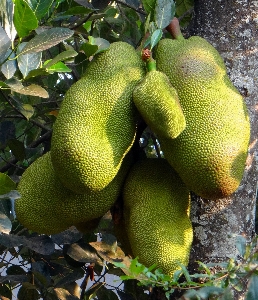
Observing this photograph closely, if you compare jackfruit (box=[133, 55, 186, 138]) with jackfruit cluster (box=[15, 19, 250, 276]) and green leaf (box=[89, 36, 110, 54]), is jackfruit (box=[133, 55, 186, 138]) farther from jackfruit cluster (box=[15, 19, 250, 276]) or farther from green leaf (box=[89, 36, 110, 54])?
green leaf (box=[89, 36, 110, 54])

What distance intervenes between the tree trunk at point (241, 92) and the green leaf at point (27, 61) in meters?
0.40

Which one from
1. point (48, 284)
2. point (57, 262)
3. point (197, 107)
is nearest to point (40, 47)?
point (197, 107)

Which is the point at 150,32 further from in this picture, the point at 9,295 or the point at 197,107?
the point at 9,295

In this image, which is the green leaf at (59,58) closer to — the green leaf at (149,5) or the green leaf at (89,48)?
the green leaf at (89,48)

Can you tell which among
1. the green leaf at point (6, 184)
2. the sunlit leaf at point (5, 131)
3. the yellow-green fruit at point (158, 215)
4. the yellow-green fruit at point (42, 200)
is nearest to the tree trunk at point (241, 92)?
the yellow-green fruit at point (158, 215)

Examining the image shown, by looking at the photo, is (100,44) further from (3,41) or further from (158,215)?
(158,215)

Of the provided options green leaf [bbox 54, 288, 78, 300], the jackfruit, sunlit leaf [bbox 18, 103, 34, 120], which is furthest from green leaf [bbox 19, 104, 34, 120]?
green leaf [bbox 54, 288, 78, 300]

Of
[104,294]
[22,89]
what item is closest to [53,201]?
[22,89]

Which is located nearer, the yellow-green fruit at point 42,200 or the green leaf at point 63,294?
the yellow-green fruit at point 42,200

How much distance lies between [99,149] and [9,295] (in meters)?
0.79

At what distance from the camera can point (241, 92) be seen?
121 cm

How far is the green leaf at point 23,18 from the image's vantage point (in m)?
1.01

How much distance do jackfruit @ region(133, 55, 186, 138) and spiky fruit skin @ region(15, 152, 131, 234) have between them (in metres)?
0.19

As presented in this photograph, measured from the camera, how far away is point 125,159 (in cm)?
121
